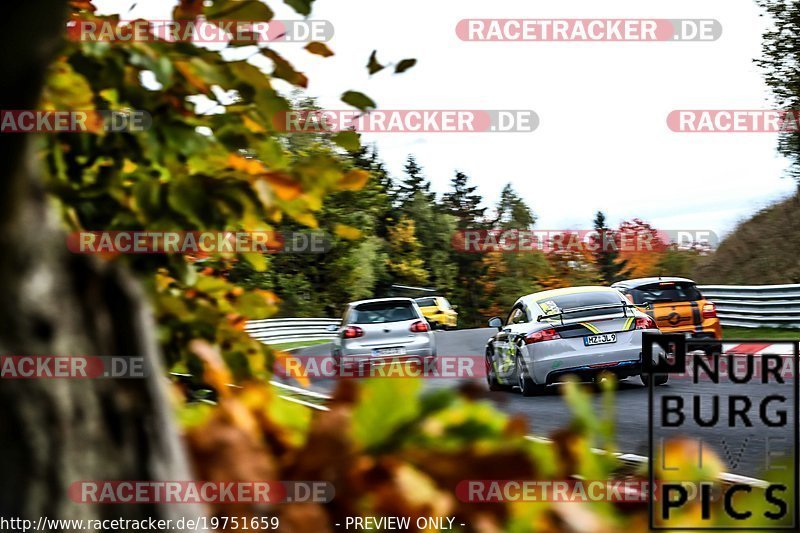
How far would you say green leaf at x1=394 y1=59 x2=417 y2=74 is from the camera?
2.38 meters

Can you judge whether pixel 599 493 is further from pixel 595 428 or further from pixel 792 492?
pixel 792 492

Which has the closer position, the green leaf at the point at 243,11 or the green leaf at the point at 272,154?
the green leaf at the point at 243,11

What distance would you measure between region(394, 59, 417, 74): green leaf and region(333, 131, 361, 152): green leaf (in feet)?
0.70

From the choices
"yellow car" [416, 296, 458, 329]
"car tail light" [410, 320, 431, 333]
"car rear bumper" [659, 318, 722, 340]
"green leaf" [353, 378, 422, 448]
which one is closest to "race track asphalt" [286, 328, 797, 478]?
"green leaf" [353, 378, 422, 448]

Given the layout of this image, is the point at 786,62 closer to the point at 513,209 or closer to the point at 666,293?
the point at 666,293

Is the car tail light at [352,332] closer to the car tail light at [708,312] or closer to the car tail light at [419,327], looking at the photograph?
the car tail light at [419,327]

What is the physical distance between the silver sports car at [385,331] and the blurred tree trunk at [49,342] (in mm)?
17487

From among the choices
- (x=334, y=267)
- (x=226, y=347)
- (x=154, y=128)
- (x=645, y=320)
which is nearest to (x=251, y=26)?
(x=154, y=128)

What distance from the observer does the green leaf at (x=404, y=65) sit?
238 centimetres

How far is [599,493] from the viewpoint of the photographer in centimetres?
154

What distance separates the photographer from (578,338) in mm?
13094

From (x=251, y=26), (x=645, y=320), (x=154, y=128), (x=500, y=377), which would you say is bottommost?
(x=500, y=377)

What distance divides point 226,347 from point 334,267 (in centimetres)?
5310

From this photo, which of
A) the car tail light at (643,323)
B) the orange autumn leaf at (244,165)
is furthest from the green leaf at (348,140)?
the car tail light at (643,323)
